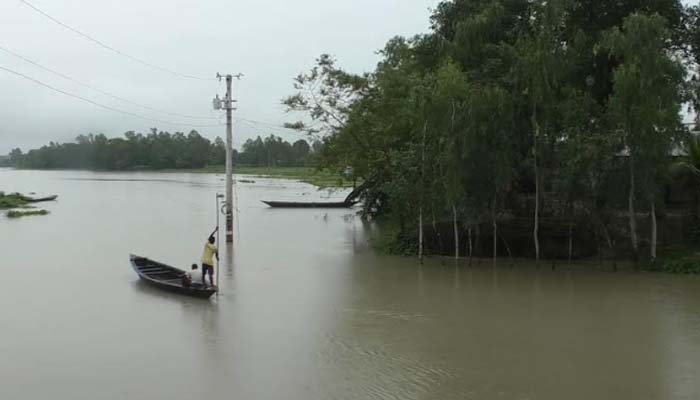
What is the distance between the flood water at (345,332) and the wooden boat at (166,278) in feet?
0.79

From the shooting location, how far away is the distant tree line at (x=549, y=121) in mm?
16266

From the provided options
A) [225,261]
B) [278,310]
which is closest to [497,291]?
[278,310]

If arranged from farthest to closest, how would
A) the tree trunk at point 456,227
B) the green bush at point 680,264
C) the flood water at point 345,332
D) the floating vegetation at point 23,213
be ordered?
the floating vegetation at point 23,213 < the tree trunk at point 456,227 < the green bush at point 680,264 < the flood water at point 345,332

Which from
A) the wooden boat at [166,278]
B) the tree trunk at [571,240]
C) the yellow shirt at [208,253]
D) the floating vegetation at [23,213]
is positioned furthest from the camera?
the floating vegetation at [23,213]

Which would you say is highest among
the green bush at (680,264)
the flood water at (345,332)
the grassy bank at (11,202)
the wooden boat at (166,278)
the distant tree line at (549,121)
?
the distant tree line at (549,121)

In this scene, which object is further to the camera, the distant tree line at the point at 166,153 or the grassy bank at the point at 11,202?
the distant tree line at the point at 166,153

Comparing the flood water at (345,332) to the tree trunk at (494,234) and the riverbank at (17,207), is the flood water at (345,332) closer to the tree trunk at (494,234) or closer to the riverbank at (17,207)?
the tree trunk at (494,234)

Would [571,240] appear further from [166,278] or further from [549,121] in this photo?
[166,278]

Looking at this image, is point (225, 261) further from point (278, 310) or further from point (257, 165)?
point (257, 165)

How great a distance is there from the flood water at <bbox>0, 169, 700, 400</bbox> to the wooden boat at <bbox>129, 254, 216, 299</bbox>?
0.24m

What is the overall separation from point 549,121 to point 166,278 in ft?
36.5

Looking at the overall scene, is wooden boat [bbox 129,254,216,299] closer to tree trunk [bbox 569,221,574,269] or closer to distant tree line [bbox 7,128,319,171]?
tree trunk [bbox 569,221,574,269]

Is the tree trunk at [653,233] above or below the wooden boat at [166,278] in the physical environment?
above

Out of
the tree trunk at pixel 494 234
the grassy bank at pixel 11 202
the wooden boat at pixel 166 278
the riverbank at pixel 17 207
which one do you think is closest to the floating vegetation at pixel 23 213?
the riverbank at pixel 17 207
